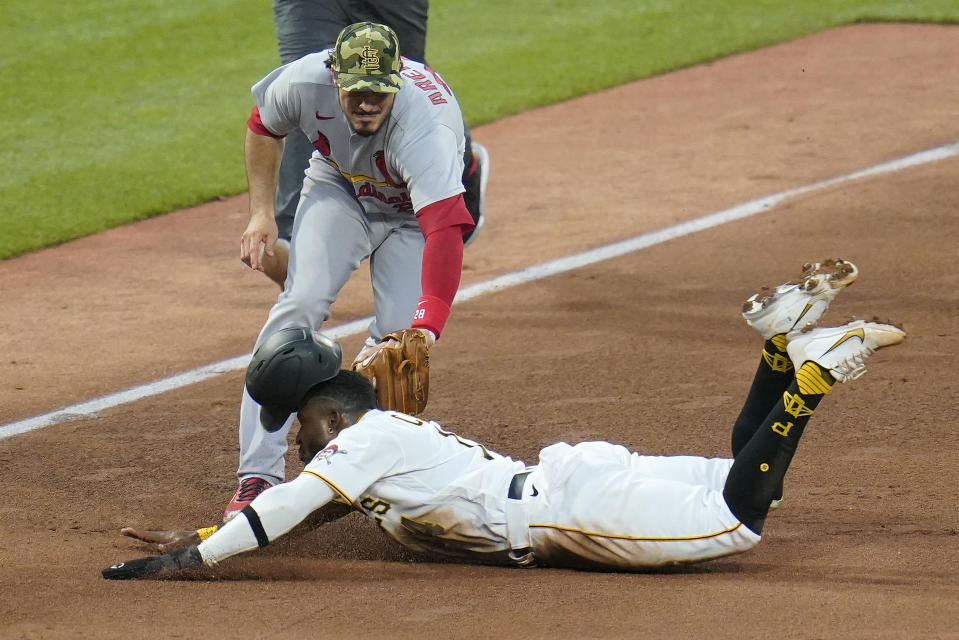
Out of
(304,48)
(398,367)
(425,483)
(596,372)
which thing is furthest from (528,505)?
(304,48)

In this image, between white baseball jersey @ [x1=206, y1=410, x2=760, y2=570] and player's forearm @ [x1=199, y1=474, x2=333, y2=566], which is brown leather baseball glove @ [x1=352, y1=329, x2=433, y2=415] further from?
player's forearm @ [x1=199, y1=474, x2=333, y2=566]

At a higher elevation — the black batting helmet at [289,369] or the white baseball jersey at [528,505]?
the black batting helmet at [289,369]

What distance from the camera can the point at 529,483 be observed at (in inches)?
161

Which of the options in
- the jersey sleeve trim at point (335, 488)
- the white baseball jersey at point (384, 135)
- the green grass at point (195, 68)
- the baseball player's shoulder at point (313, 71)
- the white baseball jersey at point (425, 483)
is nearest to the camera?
the jersey sleeve trim at point (335, 488)

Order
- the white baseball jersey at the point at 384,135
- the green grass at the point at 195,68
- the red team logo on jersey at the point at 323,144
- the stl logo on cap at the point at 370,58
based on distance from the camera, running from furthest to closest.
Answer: the green grass at the point at 195,68 → the red team logo on jersey at the point at 323,144 → the white baseball jersey at the point at 384,135 → the stl logo on cap at the point at 370,58

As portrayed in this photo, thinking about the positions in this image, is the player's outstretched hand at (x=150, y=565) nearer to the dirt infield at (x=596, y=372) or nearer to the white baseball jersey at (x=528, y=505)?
the dirt infield at (x=596, y=372)

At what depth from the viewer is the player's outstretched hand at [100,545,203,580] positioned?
151 inches

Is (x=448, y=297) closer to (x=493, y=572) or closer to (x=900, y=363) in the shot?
(x=493, y=572)

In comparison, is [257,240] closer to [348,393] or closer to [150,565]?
[348,393]

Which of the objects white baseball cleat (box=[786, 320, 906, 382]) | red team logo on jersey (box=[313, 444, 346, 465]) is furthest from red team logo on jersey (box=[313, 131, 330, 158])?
white baseball cleat (box=[786, 320, 906, 382])

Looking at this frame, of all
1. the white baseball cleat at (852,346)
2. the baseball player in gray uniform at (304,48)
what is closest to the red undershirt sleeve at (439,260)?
the white baseball cleat at (852,346)

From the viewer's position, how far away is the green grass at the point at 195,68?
29.8 feet

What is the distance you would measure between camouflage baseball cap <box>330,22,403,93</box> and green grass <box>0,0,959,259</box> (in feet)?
13.9

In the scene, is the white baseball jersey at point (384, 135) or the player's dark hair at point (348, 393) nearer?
Result: the player's dark hair at point (348, 393)
